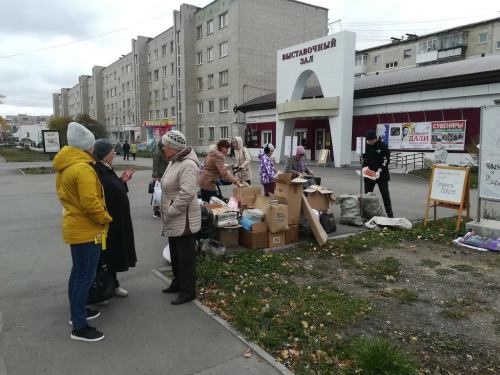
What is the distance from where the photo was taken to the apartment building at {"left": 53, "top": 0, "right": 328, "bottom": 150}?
37.2 m

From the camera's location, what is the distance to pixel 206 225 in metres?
5.58

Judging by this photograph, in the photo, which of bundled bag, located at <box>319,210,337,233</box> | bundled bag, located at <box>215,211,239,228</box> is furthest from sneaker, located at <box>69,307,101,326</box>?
bundled bag, located at <box>319,210,337,233</box>

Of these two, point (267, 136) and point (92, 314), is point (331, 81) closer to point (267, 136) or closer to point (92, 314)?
point (267, 136)

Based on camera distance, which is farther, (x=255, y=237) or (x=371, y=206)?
(x=371, y=206)

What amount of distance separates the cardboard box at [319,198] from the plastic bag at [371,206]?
92cm

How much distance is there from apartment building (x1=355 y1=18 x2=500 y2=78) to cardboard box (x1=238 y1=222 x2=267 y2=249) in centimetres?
4778

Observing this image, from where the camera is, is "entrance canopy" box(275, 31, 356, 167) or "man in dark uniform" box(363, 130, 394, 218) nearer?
"man in dark uniform" box(363, 130, 394, 218)

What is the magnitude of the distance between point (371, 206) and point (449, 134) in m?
14.8

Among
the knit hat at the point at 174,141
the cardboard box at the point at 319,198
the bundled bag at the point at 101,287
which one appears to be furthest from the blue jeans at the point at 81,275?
the cardboard box at the point at 319,198

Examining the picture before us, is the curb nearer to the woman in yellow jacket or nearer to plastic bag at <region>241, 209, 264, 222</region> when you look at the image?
the woman in yellow jacket

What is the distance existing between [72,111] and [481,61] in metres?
97.3

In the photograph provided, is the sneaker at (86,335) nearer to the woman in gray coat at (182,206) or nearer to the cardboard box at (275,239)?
the woman in gray coat at (182,206)

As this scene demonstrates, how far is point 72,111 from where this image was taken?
318 ft

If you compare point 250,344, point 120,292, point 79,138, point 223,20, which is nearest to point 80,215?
point 79,138
